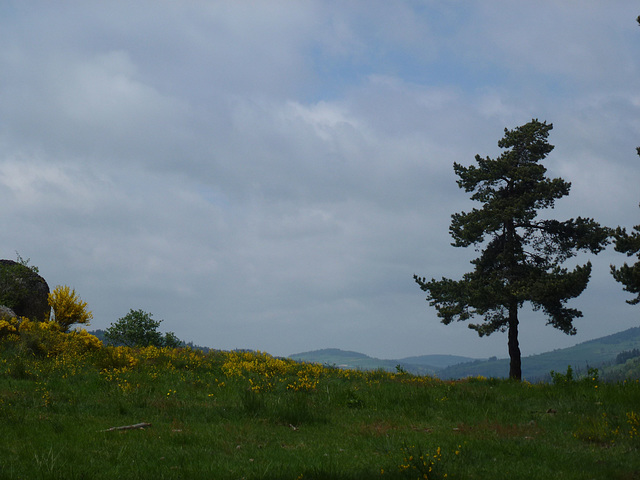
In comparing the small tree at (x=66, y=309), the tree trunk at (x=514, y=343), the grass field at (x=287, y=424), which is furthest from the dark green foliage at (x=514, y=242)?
the small tree at (x=66, y=309)

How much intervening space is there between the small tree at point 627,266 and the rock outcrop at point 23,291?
25431 millimetres

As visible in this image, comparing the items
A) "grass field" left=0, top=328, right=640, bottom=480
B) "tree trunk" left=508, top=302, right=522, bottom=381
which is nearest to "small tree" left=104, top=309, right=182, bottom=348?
A: "grass field" left=0, top=328, right=640, bottom=480

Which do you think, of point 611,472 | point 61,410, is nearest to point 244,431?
point 61,410

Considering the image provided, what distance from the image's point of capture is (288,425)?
1018 cm

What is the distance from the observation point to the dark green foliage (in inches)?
1025

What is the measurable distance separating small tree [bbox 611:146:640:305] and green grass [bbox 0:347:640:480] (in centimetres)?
428

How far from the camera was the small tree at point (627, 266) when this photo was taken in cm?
1634

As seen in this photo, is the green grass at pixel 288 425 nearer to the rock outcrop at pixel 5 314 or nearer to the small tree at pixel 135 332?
the rock outcrop at pixel 5 314

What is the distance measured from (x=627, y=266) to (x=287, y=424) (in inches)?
516

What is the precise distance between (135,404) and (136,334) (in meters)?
19.0

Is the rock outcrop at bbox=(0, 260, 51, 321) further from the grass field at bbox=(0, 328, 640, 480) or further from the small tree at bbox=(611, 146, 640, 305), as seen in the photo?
the small tree at bbox=(611, 146, 640, 305)

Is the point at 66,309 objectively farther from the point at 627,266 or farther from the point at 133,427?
the point at 627,266

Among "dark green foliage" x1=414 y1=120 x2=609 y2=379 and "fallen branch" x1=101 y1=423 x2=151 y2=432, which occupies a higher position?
"dark green foliage" x1=414 y1=120 x2=609 y2=379

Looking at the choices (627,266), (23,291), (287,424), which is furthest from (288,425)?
(23,291)
